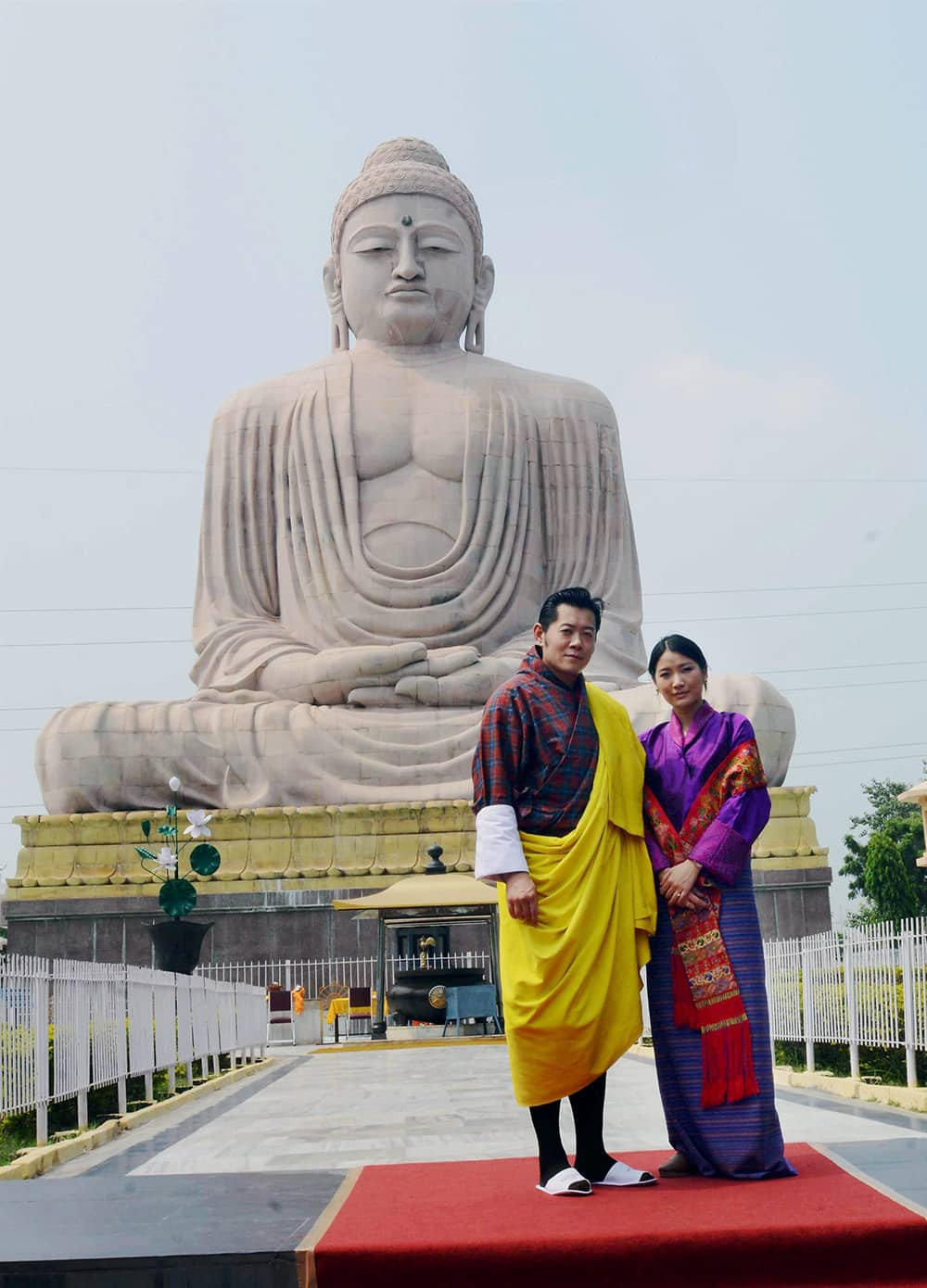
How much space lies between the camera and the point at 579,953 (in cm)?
338

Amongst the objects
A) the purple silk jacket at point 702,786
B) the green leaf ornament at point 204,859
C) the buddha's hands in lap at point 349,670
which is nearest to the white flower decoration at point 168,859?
the green leaf ornament at point 204,859

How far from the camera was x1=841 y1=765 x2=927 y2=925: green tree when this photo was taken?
25734 mm

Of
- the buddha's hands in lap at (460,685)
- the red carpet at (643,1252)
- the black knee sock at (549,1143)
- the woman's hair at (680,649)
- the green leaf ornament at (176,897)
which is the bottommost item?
the red carpet at (643,1252)

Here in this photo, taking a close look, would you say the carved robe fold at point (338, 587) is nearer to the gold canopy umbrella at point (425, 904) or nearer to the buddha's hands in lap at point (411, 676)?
the buddha's hands in lap at point (411, 676)

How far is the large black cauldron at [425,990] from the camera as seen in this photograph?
1196 centimetres

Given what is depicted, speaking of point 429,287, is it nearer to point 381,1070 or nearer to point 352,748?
point 352,748

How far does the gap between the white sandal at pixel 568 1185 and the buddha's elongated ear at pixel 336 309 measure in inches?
581

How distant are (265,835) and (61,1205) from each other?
1146 cm

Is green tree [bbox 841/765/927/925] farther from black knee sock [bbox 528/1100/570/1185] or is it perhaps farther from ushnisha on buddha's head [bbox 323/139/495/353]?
black knee sock [bbox 528/1100/570/1185]

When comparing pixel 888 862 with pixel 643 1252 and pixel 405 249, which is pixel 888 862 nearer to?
pixel 405 249

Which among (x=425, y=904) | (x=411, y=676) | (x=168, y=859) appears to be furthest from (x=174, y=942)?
(x=411, y=676)

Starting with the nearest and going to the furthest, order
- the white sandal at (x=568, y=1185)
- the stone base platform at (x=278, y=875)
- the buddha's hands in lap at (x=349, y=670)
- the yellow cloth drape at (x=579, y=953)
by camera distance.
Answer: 1. the white sandal at (x=568, y=1185)
2. the yellow cloth drape at (x=579, y=953)
3. the stone base platform at (x=278, y=875)
4. the buddha's hands in lap at (x=349, y=670)

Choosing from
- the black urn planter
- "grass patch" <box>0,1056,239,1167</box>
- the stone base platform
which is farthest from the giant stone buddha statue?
"grass patch" <box>0,1056,239,1167</box>

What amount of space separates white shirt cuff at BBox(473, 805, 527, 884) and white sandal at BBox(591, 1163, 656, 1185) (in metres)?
0.63
